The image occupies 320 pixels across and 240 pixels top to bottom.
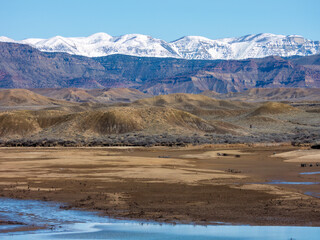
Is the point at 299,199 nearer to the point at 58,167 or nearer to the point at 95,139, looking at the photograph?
the point at 58,167

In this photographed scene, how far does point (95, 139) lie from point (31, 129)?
66.7ft

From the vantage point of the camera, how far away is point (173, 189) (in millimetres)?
33719

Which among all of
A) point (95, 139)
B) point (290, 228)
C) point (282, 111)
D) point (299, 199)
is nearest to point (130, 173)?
point (299, 199)

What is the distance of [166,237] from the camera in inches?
880

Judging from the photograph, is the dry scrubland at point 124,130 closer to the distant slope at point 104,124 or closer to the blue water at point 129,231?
the distant slope at point 104,124

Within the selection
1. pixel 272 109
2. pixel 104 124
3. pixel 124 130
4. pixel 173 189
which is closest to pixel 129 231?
pixel 173 189

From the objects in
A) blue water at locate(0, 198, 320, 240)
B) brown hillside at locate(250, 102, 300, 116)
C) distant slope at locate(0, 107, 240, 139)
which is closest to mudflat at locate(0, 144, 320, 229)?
blue water at locate(0, 198, 320, 240)

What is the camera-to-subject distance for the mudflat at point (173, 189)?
26.7 metres

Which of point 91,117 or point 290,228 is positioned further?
point 91,117

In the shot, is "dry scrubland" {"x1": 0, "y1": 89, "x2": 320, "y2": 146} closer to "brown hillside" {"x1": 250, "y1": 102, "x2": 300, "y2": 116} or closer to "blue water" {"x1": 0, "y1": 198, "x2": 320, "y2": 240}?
"brown hillside" {"x1": 250, "y1": 102, "x2": 300, "y2": 116}

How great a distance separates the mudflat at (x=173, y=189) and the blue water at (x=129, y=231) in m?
1.07

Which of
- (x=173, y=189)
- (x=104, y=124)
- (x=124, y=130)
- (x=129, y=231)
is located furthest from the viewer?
(x=104, y=124)

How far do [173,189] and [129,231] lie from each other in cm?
1051

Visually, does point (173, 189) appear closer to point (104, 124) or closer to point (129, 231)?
point (129, 231)
